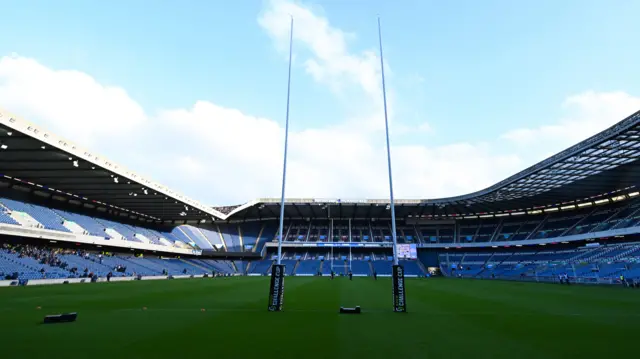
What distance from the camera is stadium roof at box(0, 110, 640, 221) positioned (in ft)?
86.9

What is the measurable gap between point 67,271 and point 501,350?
42487 millimetres

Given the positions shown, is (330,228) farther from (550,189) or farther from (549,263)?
(550,189)

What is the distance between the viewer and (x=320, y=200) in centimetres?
6256

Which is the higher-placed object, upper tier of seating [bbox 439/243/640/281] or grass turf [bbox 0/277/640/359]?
upper tier of seating [bbox 439/243/640/281]

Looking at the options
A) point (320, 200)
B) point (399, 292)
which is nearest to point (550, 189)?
point (320, 200)

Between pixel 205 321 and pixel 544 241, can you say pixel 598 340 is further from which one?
pixel 544 241

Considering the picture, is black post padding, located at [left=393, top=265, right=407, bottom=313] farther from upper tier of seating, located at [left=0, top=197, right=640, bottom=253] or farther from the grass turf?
upper tier of seating, located at [left=0, top=197, right=640, bottom=253]

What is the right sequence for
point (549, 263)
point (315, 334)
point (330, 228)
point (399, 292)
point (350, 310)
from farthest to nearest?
point (330, 228) < point (549, 263) < point (399, 292) < point (350, 310) < point (315, 334)

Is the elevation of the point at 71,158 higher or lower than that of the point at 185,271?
higher

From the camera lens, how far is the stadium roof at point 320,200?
26500 mm

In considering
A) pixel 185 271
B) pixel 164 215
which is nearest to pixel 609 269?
pixel 185 271

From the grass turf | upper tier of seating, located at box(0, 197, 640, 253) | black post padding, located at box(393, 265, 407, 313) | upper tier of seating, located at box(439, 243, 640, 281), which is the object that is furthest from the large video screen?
black post padding, located at box(393, 265, 407, 313)

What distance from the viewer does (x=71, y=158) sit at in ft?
94.1

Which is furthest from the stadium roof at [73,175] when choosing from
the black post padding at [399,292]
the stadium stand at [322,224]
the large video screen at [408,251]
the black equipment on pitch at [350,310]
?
the large video screen at [408,251]
